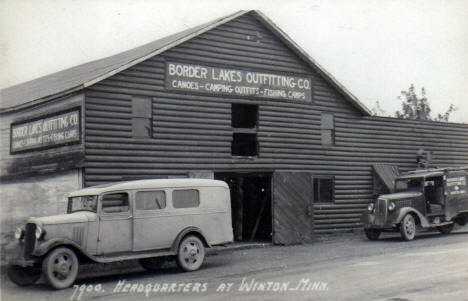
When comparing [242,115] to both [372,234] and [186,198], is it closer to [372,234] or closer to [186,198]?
[372,234]

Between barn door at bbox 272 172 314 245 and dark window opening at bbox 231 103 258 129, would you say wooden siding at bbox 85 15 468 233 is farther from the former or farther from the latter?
dark window opening at bbox 231 103 258 129

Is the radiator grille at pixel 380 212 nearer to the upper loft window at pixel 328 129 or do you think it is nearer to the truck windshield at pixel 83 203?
the upper loft window at pixel 328 129

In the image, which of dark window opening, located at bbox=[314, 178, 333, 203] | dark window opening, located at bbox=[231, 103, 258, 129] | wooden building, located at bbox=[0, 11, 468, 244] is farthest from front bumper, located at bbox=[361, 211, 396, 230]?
dark window opening, located at bbox=[231, 103, 258, 129]

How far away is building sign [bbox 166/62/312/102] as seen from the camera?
1648 cm

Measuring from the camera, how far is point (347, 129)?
67.1 feet

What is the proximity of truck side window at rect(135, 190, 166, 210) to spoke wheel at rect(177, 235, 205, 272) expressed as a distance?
3.27 feet

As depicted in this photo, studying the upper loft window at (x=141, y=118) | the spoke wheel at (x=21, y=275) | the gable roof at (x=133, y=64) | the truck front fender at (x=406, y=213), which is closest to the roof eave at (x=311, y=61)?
the gable roof at (x=133, y=64)

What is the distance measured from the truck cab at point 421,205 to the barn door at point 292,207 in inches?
73.6

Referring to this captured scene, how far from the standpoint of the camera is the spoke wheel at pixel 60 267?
10.6 metres

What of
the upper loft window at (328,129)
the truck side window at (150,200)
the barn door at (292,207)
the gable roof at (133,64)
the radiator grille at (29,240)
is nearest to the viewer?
the radiator grille at (29,240)

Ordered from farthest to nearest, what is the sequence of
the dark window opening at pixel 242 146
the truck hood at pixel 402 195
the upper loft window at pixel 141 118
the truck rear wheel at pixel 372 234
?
1. the dark window opening at pixel 242 146
2. the truck rear wheel at pixel 372 234
3. the truck hood at pixel 402 195
4. the upper loft window at pixel 141 118

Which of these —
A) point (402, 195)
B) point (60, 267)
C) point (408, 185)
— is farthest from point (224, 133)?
point (60, 267)

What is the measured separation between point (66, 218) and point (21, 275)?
1.63 metres

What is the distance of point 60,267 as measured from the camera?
35.2 ft
